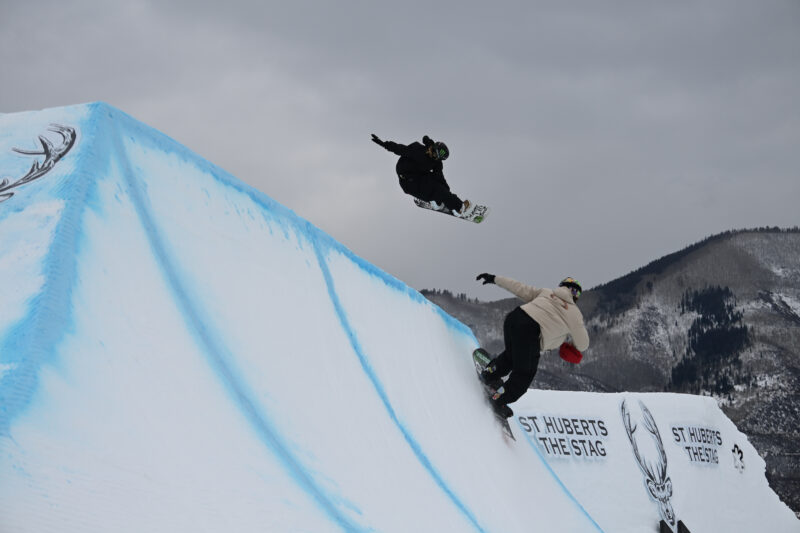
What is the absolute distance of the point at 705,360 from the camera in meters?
69.2

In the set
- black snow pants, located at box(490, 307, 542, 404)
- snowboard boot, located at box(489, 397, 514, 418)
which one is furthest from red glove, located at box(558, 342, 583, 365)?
snowboard boot, located at box(489, 397, 514, 418)

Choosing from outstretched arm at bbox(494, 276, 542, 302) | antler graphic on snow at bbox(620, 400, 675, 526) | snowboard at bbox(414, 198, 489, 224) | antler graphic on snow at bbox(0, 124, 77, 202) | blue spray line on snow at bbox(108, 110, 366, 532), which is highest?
snowboard at bbox(414, 198, 489, 224)

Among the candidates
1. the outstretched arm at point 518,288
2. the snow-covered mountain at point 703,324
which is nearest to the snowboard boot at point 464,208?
the outstretched arm at point 518,288

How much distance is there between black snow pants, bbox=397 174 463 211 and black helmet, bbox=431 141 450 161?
319 millimetres

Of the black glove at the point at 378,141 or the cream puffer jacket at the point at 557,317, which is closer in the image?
the cream puffer jacket at the point at 557,317

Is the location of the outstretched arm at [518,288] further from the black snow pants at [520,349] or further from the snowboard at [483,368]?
the snowboard at [483,368]

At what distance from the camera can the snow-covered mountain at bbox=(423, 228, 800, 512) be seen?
6138 centimetres

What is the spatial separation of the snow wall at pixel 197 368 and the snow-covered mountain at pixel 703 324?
54.9 m

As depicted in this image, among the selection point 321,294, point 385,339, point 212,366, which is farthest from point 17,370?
point 385,339

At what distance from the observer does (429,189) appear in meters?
7.36

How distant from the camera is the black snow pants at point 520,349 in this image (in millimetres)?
5562

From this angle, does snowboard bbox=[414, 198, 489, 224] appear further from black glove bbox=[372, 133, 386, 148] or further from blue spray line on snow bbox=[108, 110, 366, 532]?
blue spray line on snow bbox=[108, 110, 366, 532]

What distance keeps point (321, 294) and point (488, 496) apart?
6.24ft

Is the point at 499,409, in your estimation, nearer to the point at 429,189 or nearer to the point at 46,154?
the point at 429,189
